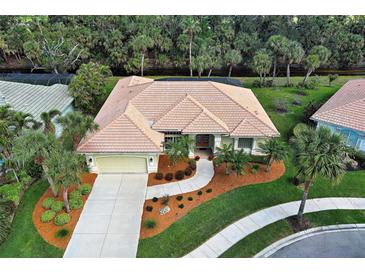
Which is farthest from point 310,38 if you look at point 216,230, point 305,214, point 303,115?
point 216,230

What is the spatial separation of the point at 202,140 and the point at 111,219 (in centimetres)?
1194

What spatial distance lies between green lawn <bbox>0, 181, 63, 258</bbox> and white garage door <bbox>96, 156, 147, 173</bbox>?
6.16 m

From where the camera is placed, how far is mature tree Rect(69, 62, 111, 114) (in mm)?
32469

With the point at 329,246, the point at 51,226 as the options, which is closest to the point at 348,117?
the point at 329,246

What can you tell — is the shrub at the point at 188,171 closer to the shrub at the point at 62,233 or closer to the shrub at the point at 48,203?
the shrub at the point at 62,233

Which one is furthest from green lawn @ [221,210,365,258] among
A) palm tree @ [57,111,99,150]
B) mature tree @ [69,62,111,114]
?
mature tree @ [69,62,111,114]

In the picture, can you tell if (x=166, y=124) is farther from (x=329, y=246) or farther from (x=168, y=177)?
(x=329, y=246)

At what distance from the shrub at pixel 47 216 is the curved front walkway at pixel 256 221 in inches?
403

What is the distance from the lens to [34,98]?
2959cm

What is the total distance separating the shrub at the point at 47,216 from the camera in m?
19.5

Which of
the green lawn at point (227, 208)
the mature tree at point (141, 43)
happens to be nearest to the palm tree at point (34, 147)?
the green lawn at point (227, 208)

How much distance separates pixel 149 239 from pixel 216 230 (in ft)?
15.4

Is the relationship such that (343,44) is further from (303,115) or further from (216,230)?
(216,230)

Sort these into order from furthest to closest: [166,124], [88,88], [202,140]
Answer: [88,88] < [202,140] < [166,124]
